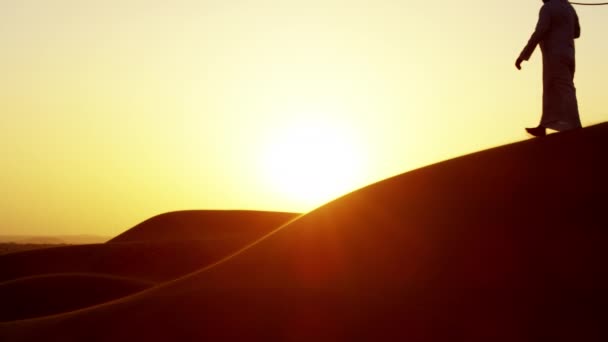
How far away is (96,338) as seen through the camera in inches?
155

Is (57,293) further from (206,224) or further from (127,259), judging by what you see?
(206,224)

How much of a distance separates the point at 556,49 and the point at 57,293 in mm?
6384

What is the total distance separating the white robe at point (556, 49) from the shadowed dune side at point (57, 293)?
5.22 m

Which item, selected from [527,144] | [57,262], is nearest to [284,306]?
[527,144]

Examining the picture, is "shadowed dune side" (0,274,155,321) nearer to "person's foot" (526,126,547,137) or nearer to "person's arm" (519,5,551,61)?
"person's foot" (526,126,547,137)

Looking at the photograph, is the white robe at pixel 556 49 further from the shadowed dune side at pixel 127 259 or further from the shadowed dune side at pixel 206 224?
the shadowed dune side at pixel 206 224

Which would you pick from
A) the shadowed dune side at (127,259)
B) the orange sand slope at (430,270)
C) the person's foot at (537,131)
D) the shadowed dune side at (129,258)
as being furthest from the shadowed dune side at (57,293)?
the person's foot at (537,131)

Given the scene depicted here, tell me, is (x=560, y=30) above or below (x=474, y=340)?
above

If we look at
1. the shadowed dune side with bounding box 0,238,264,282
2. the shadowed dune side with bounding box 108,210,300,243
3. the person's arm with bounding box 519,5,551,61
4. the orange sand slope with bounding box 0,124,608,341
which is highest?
the person's arm with bounding box 519,5,551,61

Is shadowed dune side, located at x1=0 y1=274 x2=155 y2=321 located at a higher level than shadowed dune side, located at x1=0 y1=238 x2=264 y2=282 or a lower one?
Result: lower

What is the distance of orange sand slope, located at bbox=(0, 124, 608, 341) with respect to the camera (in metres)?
2.83

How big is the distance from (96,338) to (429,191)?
222cm

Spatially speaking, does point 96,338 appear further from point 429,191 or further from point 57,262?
point 57,262

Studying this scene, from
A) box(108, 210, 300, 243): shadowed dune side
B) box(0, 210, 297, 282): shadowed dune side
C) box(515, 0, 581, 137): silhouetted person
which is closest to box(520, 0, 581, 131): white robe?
box(515, 0, 581, 137): silhouetted person
